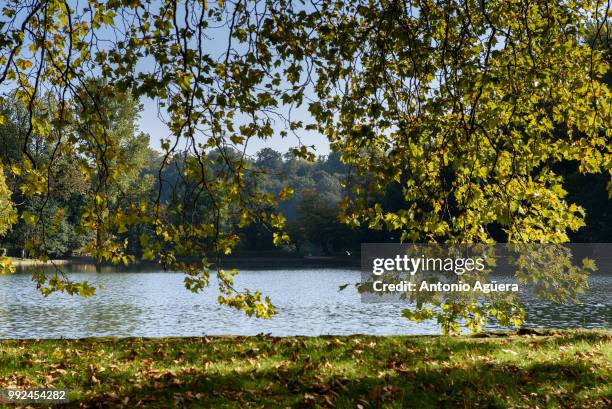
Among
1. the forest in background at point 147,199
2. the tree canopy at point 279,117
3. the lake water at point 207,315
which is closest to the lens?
the tree canopy at point 279,117

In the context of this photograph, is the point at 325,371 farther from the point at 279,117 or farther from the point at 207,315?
the point at 207,315

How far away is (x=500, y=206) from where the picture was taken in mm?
7012

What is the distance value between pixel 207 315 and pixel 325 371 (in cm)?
1443

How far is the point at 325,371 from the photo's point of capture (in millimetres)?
8297

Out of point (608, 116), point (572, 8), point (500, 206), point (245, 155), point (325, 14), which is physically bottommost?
point (500, 206)

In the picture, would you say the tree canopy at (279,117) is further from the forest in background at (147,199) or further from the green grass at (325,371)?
the forest in background at (147,199)

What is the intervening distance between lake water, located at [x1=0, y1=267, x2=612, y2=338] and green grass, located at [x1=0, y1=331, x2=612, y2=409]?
6.71 metres

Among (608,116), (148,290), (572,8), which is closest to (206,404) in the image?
(608,116)

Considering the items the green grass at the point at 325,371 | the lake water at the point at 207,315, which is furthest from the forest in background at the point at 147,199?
the green grass at the point at 325,371

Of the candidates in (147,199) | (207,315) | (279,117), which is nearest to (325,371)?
(279,117)

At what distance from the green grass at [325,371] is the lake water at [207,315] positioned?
6713 millimetres

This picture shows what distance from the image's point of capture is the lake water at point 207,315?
18406 mm

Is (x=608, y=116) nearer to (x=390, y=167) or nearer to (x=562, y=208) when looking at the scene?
(x=562, y=208)

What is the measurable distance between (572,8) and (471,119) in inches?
182
